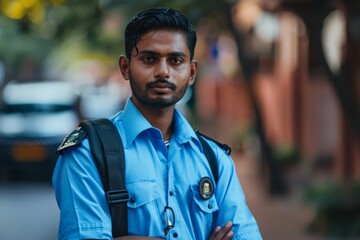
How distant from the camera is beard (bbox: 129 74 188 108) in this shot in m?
3.05

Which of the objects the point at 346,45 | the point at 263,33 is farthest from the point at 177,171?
the point at 263,33

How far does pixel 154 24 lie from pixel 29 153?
46.4ft

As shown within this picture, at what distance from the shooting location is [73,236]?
114 inches

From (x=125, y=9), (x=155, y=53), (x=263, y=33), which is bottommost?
(x=155, y=53)

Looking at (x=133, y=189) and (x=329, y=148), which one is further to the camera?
(x=329, y=148)

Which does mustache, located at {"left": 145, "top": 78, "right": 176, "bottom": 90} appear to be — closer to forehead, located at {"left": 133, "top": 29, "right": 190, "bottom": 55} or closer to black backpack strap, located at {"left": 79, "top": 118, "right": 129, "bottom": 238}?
forehead, located at {"left": 133, "top": 29, "right": 190, "bottom": 55}

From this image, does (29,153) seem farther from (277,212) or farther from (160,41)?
(160,41)

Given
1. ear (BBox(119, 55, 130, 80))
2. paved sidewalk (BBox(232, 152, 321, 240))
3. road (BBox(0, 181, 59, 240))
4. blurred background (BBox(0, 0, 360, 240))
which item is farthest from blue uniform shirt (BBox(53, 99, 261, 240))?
paved sidewalk (BBox(232, 152, 321, 240))

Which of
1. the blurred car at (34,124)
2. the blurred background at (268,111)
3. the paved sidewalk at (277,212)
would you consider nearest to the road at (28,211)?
the blurred background at (268,111)

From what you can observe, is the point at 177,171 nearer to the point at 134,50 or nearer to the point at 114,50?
the point at 134,50

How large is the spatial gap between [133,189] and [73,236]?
0.80ft

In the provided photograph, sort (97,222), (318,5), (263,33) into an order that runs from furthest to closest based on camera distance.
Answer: (263,33)
(318,5)
(97,222)

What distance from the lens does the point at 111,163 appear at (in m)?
2.93

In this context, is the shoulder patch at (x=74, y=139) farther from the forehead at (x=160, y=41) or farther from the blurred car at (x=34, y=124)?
the blurred car at (x=34, y=124)
